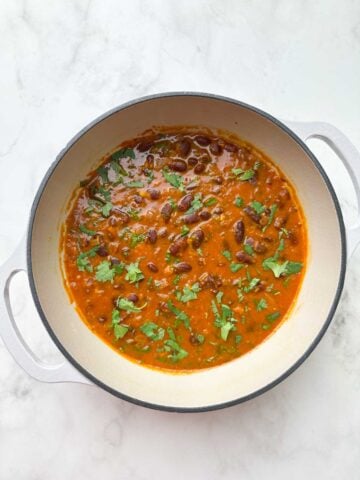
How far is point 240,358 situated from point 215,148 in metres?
1.01

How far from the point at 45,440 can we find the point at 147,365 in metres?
0.65

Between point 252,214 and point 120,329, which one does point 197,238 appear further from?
point 120,329

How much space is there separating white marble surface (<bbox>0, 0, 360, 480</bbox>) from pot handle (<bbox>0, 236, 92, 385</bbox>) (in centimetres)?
29

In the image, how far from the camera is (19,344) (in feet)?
10.7

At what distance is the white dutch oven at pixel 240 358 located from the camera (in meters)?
3.28

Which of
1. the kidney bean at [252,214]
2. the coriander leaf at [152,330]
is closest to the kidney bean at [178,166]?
the kidney bean at [252,214]

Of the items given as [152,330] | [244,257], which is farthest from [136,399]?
[244,257]

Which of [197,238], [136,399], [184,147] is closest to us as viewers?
[136,399]

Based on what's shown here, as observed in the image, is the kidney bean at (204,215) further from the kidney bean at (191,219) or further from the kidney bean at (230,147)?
the kidney bean at (230,147)

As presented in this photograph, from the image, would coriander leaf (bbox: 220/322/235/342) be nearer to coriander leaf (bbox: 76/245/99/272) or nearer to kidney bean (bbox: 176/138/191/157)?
coriander leaf (bbox: 76/245/99/272)

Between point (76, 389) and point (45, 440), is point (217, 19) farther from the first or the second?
point (45, 440)

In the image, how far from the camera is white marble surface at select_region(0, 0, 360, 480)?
361 centimetres

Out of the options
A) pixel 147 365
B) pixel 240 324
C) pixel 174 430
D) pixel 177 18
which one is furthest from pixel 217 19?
pixel 174 430

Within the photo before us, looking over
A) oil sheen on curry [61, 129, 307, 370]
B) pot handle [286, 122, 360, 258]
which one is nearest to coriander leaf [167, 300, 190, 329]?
oil sheen on curry [61, 129, 307, 370]
